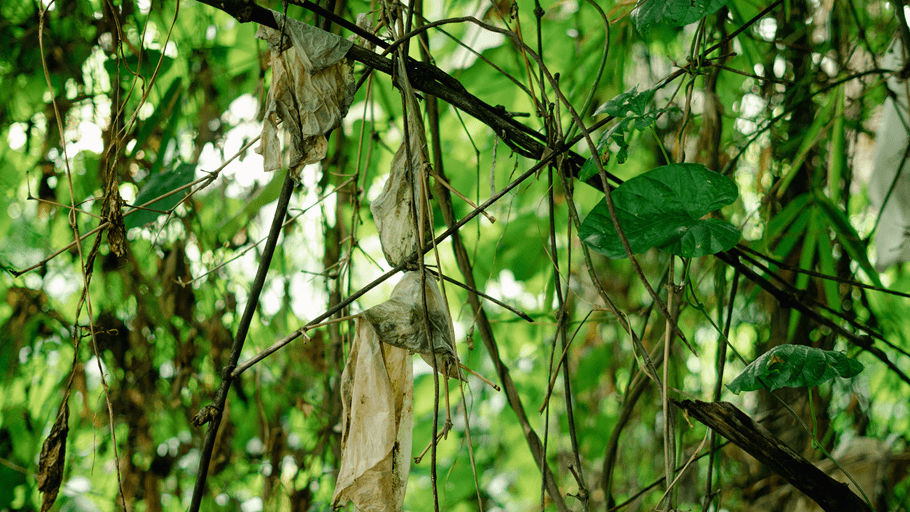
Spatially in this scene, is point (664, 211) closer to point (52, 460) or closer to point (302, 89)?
point (302, 89)

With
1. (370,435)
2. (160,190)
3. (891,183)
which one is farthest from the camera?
(891,183)

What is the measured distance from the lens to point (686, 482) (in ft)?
4.02

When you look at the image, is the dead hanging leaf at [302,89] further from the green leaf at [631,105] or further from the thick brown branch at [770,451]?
the thick brown branch at [770,451]

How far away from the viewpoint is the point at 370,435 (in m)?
0.42

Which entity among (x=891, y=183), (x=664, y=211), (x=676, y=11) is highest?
(x=891, y=183)

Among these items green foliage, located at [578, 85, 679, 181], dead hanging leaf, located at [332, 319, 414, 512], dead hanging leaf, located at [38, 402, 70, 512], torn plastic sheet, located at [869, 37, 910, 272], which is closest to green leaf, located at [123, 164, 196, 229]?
dead hanging leaf, located at [38, 402, 70, 512]

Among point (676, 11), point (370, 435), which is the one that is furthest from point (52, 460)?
point (676, 11)

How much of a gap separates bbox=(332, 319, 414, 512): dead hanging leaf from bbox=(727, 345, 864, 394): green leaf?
0.92 feet

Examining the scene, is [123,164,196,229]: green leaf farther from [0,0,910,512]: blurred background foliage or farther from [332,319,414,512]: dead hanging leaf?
[332,319,414,512]: dead hanging leaf

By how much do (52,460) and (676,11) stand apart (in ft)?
2.23

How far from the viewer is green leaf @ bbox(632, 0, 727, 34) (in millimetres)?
498

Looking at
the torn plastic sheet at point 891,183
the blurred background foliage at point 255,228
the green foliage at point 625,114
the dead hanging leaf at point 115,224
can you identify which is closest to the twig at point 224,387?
the dead hanging leaf at point 115,224

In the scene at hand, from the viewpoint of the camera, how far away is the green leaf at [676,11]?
1.63ft

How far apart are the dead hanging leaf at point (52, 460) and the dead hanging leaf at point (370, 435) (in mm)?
267
